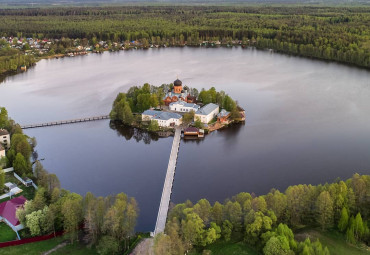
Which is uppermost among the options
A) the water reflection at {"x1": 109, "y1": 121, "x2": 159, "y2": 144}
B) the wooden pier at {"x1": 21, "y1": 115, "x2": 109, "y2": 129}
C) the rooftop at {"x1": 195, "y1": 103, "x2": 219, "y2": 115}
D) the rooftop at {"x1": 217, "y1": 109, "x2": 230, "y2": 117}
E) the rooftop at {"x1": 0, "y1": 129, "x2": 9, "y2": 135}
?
the rooftop at {"x1": 195, "y1": 103, "x2": 219, "y2": 115}

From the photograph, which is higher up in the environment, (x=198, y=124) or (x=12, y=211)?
(x=198, y=124)

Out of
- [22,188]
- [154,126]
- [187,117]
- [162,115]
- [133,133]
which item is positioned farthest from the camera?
[162,115]

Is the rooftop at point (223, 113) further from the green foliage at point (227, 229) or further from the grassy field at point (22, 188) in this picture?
the grassy field at point (22, 188)

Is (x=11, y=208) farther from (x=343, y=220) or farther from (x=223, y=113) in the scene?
(x=223, y=113)

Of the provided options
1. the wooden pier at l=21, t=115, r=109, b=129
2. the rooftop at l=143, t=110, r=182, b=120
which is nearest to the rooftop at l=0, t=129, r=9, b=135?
the wooden pier at l=21, t=115, r=109, b=129

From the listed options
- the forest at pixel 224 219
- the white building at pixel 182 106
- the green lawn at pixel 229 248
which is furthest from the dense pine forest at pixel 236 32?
the green lawn at pixel 229 248

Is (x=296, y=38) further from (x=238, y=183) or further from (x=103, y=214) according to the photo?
(x=103, y=214)

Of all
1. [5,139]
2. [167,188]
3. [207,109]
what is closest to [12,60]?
[5,139]

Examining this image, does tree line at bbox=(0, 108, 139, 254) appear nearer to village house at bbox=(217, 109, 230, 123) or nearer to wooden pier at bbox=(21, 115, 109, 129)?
wooden pier at bbox=(21, 115, 109, 129)
